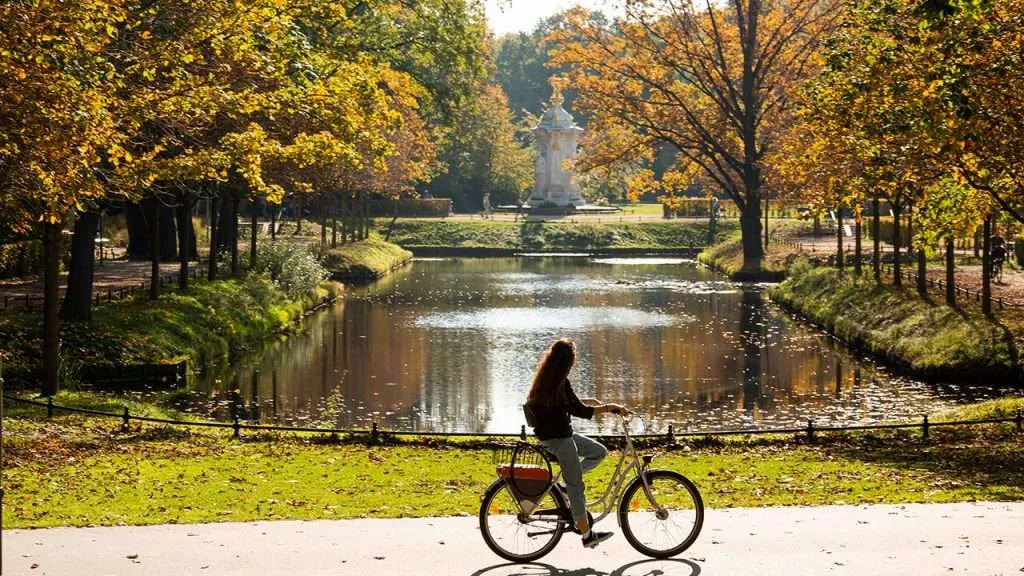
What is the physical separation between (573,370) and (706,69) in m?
30.6

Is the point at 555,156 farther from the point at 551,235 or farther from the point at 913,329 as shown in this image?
the point at 913,329

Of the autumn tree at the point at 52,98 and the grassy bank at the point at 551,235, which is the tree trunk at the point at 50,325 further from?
the grassy bank at the point at 551,235

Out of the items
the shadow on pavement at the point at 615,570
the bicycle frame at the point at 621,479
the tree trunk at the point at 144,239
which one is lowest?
the shadow on pavement at the point at 615,570

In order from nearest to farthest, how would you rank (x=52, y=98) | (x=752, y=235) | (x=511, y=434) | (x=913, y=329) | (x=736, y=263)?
(x=52, y=98) → (x=511, y=434) → (x=913, y=329) → (x=752, y=235) → (x=736, y=263)

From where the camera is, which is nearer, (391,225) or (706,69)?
(706,69)

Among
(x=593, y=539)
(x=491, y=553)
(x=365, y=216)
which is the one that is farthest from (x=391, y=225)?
(x=593, y=539)

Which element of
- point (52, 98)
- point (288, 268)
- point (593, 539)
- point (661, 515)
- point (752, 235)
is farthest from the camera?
point (752, 235)

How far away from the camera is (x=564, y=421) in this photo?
10.9m

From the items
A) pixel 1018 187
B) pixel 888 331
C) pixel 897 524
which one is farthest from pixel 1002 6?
pixel 888 331

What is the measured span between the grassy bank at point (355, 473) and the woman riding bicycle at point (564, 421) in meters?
2.52

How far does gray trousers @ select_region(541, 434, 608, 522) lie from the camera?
11.0 meters

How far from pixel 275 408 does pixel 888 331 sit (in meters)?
16.6

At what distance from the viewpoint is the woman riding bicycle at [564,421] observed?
1086 cm

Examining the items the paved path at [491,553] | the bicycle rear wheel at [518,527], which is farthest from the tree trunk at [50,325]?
the bicycle rear wheel at [518,527]
